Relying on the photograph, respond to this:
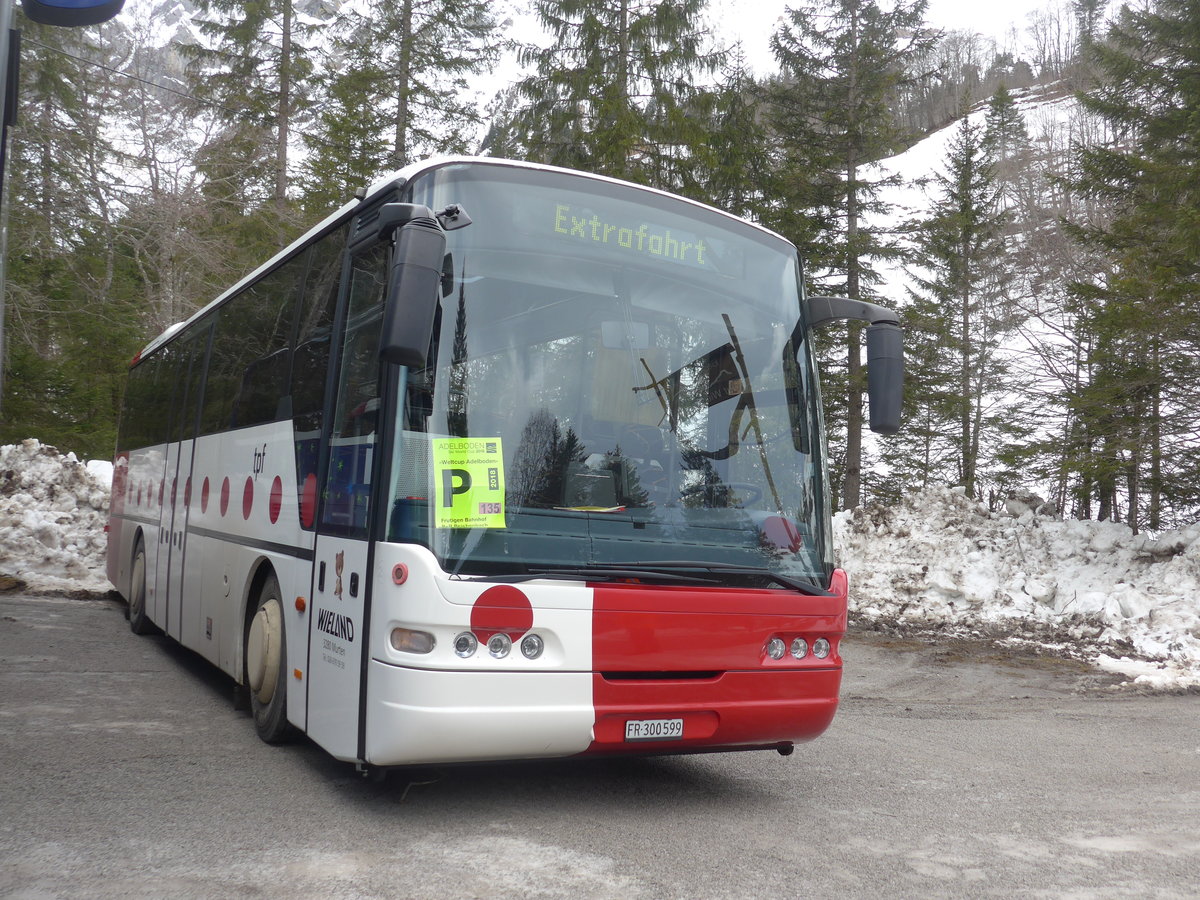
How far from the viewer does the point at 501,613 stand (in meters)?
4.72

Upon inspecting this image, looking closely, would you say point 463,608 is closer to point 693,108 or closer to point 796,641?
point 796,641

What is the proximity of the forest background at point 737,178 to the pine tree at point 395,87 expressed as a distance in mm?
75

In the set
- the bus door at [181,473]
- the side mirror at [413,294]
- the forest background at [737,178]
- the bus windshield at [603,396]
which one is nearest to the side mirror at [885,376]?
the bus windshield at [603,396]

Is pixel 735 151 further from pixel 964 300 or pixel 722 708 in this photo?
pixel 722 708

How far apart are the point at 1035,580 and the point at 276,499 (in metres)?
11.1

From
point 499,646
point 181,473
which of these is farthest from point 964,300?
point 499,646

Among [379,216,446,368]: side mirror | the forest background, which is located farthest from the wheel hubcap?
the forest background

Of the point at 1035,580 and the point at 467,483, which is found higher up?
the point at 467,483

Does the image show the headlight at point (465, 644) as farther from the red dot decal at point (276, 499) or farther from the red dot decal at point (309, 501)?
the red dot decal at point (276, 499)

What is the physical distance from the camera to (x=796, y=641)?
18.1 feet

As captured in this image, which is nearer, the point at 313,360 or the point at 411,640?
the point at 411,640

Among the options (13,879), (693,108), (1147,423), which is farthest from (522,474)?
(693,108)

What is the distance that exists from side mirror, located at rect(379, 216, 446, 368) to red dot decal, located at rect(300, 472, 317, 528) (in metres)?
1.59

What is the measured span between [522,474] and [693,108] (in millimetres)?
20138
